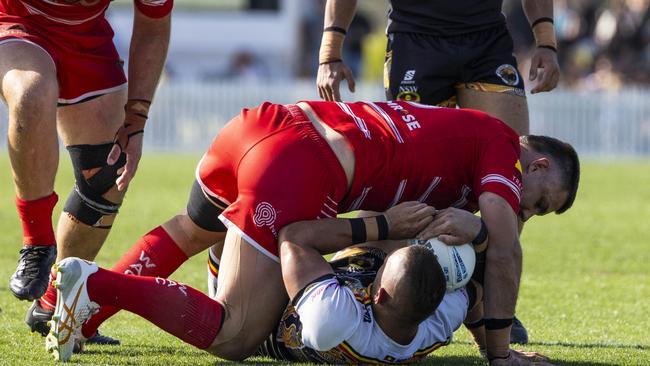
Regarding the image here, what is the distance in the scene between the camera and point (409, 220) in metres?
5.07

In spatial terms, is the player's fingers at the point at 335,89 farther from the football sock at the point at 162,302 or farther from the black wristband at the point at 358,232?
the football sock at the point at 162,302

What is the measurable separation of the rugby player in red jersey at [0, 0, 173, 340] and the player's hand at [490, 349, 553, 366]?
1912mm

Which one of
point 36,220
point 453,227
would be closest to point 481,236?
point 453,227

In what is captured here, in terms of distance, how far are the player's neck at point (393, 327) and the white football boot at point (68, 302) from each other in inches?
45.0

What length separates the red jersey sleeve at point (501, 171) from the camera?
16.5 ft

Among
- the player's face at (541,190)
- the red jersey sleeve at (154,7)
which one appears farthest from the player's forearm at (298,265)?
the red jersey sleeve at (154,7)

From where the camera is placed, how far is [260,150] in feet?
16.7

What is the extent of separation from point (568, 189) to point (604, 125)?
15101 mm

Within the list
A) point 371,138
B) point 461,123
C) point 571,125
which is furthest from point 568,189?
point 571,125

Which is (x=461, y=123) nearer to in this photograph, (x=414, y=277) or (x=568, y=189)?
(x=568, y=189)

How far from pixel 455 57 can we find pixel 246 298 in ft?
7.09

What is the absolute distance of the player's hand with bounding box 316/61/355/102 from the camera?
21.2 feet

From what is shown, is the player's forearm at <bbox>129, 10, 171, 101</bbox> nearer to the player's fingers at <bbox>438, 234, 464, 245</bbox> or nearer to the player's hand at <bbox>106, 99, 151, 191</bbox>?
the player's hand at <bbox>106, 99, 151, 191</bbox>

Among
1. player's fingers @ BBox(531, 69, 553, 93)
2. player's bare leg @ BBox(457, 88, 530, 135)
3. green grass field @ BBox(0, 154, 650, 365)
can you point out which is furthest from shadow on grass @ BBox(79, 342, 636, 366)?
player's fingers @ BBox(531, 69, 553, 93)
